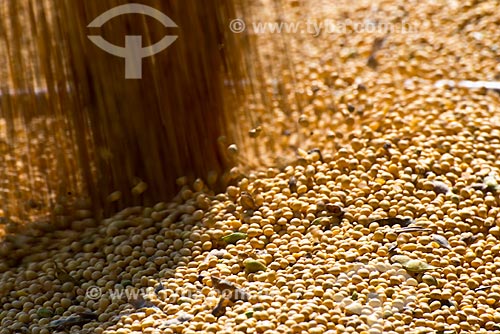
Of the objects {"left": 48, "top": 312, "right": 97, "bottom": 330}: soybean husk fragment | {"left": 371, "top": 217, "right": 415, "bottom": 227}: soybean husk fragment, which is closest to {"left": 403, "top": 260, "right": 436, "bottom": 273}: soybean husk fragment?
{"left": 371, "top": 217, "right": 415, "bottom": 227}: soybean husk fragment

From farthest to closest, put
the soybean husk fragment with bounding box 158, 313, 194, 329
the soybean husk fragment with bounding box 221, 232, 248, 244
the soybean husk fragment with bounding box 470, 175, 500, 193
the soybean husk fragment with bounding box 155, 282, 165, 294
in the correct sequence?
the soybean husk fragment with bounding box 470, 175, 500, 193, the soybean husk fragment with bounding box 221, 232, 248, 244, the soybean husk fragment with bounding box 155, 282, 165, 294, the soybean husk fragment with bounding box 158, 313, 194, 329

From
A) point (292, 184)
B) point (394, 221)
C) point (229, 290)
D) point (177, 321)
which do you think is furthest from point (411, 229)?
point (177, 321)

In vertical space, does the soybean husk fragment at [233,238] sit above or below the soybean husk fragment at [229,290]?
above

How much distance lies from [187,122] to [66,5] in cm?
37

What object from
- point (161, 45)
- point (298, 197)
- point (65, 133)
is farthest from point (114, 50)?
point (298, 197)

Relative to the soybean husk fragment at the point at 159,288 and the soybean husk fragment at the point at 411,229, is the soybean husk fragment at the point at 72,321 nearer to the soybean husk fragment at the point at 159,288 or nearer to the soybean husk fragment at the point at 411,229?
the soybean husk fragment at the point at 159,288

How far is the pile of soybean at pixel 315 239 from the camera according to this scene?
1528 mm

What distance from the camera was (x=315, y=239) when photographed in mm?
1696

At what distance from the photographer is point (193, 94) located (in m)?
1.89

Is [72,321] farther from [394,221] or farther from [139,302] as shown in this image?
[394,221]

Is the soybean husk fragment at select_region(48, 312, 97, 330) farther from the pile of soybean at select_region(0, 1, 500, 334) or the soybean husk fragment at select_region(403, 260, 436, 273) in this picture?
the soybean husk fragment at select_region(403, 260, 436, 273)

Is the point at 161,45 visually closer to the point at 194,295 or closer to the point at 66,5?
the point at 66,5

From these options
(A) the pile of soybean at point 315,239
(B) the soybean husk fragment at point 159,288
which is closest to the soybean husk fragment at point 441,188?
(A) the pile of soybean at point 315,239

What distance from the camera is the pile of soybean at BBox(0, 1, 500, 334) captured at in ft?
5.01
